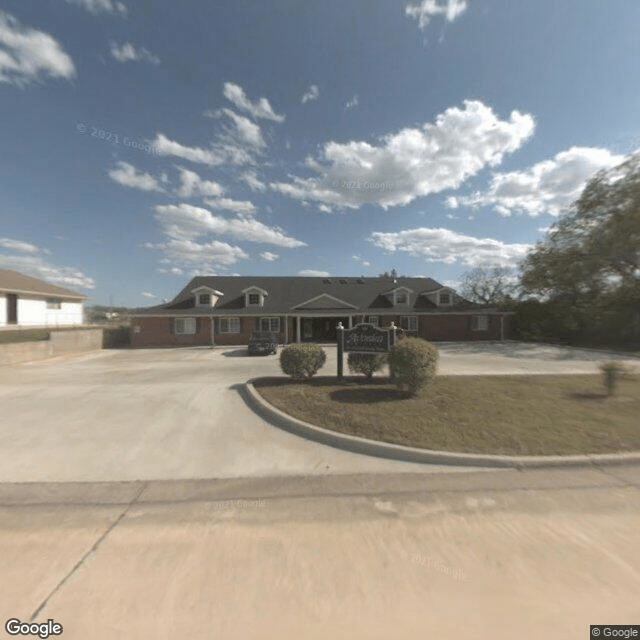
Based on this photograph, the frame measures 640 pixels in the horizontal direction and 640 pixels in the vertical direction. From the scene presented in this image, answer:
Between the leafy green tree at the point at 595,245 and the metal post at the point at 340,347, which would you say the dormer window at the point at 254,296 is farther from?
the leafy green tree at the point at 595,245

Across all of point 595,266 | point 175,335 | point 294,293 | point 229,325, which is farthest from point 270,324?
point 595,266

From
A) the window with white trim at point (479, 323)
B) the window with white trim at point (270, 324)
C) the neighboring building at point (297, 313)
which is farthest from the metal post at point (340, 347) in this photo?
the window with white trim at point (479, 323)

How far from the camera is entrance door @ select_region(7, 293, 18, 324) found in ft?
85.8

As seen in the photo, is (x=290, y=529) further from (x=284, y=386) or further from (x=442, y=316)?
(x=442, y=316)

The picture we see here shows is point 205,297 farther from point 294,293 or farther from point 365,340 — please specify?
point 365,340

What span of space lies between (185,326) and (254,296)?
5.99 metres

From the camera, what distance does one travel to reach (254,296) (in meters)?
26.7

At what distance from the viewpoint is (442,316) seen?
26984mm

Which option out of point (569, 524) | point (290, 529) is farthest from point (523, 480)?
point (290, 529)

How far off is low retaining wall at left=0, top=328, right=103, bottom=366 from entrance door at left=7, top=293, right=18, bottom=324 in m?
9.25

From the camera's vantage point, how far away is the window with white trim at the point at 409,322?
26781 mm

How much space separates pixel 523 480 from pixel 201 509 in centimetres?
434

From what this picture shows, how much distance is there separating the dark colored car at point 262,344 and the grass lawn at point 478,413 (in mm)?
9738

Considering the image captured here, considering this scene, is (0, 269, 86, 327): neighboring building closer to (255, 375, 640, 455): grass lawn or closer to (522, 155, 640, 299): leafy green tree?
(255, 375, 640, 455): grass lawn
